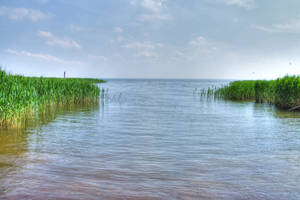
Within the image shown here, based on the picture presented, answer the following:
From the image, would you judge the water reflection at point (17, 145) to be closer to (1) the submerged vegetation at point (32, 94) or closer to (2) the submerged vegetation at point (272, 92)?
(1) the submerged vegetation at point (32, 94)

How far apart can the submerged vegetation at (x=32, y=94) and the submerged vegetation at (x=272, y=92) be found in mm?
15056

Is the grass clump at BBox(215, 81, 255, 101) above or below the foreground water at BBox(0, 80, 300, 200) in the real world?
above

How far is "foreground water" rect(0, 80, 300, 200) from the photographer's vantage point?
5719mm

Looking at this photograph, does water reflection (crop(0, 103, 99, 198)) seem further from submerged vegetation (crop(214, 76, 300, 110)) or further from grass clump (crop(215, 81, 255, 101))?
grass clump (crop(215, 81, 255, 101))

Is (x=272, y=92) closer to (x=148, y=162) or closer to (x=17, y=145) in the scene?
(x=148, y=162)

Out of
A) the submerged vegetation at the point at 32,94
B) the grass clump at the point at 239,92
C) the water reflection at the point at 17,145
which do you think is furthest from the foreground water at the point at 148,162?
the grass clump at the point at 239,92

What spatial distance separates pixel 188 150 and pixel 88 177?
376cm

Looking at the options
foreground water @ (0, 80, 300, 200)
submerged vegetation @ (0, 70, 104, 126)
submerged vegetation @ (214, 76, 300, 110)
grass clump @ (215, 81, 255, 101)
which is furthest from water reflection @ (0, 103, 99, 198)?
grass clump @ (215, 81, 255, 101)

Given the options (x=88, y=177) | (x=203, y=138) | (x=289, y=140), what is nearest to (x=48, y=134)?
(x=88, y=177)

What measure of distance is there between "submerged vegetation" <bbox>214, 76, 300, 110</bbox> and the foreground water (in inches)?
304

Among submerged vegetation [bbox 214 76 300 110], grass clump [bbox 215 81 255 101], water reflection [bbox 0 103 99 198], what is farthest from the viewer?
grass clump [bbox 215 81 255 101]

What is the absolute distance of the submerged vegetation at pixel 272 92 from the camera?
20.5m

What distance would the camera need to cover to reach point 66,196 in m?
5.36

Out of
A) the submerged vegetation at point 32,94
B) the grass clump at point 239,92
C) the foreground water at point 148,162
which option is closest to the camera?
the foreground water at point 148,162
